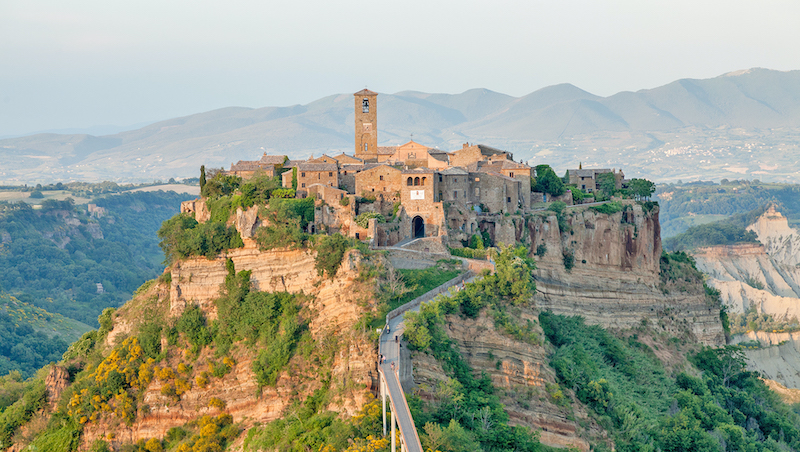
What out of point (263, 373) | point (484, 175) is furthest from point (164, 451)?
point (484, 175)

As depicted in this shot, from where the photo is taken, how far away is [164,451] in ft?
166

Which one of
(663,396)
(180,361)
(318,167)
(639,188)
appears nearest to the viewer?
(180,361)

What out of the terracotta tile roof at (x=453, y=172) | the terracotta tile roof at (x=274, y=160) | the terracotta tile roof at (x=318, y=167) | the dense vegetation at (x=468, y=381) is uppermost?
the terracotta tile roof at (x=274, y=160)

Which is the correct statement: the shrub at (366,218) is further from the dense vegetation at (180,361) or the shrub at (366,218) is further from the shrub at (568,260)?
the shrub at (568,260)

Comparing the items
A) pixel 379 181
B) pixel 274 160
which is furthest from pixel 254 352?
pixel 274 160

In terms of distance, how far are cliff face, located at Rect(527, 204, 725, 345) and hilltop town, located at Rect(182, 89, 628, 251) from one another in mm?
4014

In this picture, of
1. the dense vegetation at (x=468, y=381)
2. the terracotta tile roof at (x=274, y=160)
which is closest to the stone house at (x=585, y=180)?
the terracotta tile roof at (x=274, y=160)

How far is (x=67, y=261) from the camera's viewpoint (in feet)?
525

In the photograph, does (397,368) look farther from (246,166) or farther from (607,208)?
(607,208)

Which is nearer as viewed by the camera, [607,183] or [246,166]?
[246,166]

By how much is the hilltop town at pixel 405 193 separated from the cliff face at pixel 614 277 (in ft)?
13.2

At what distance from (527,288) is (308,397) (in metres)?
14.8

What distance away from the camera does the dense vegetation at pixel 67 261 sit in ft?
465

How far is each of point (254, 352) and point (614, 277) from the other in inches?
1347
